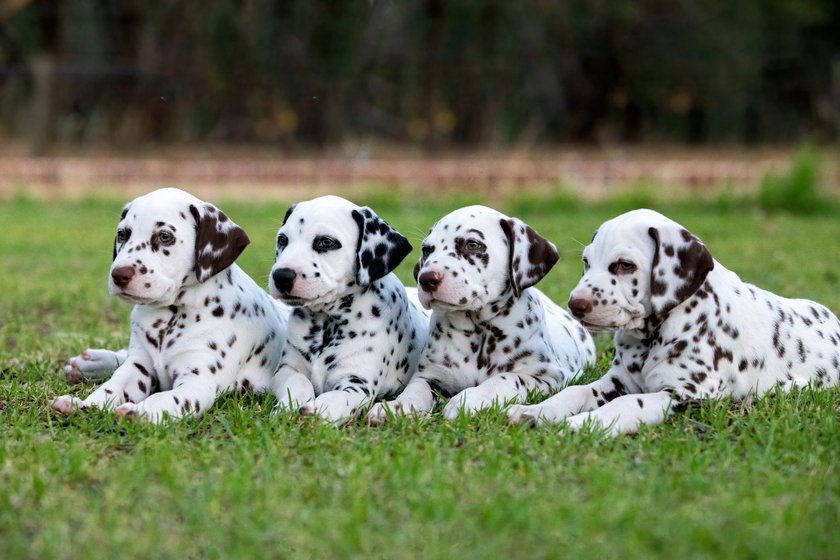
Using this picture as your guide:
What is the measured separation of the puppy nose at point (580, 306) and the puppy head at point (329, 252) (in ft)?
3.05

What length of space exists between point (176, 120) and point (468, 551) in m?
17.0

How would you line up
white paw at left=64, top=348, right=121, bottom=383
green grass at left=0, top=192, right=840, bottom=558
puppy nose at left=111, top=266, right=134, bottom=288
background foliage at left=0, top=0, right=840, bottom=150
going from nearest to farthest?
green grass at left=0, top=192, right=840, bottom=558 → puppy nose at left=111, top=266, right=134, bottom=288 → white paw at left=64, top=348, right=121, bottom=383 → background foliage at left=0, top=0, right=840, bottom=150

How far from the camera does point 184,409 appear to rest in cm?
550

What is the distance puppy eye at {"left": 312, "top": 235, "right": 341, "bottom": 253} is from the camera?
5.73 m

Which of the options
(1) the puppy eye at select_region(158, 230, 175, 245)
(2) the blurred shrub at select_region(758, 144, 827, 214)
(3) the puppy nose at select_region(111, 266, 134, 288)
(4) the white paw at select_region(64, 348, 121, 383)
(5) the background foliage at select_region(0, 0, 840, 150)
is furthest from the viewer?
(5) the background foliage at select_region(0, 0, 840, 150)

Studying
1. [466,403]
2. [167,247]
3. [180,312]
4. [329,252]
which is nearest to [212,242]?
[167,247]

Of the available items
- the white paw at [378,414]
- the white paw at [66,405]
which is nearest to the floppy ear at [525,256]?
the white paw at [378,414]

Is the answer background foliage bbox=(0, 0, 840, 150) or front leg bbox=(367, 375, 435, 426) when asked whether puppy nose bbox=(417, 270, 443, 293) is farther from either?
background foliage bbox=(0, 0, 840, 150)

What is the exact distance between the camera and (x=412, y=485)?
4422 mm

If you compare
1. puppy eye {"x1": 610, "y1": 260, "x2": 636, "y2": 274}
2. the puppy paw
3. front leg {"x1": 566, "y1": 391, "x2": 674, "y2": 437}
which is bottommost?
the puppy paw

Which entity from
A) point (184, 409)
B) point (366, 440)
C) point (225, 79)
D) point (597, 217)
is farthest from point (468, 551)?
point (225, 79)

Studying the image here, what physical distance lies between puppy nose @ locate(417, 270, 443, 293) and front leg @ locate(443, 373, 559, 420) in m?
0.55

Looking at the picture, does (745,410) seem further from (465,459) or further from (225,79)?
(225,79)

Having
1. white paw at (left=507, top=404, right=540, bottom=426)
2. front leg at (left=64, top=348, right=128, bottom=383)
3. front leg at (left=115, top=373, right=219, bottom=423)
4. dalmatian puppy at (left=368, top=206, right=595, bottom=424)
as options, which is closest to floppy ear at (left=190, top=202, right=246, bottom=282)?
front leg at (left=115, top=373, right=219, bottom=423)
